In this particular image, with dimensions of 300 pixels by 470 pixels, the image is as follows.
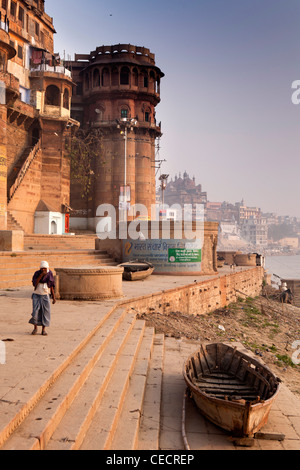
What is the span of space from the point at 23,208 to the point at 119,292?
21.7 metres

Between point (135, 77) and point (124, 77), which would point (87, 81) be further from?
point (135, 77)

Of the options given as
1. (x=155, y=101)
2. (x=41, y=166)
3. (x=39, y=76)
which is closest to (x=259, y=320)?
(x=41, y=166)

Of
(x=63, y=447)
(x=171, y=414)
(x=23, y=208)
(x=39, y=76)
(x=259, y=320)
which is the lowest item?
(x=259, y=320)

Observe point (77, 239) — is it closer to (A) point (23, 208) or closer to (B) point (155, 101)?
(A) point (23, 208)

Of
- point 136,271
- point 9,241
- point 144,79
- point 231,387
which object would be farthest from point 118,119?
point 231,387

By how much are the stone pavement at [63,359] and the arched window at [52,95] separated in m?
29.0

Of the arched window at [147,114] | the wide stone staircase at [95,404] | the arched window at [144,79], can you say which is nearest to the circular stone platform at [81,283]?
the wide stone staircase at [95,404]

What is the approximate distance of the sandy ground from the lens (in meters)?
11.9

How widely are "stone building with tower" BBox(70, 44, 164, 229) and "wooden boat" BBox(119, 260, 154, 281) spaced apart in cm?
2267

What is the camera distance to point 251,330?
60.7 ft

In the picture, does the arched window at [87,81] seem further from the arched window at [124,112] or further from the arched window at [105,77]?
the arched window at [124,112]

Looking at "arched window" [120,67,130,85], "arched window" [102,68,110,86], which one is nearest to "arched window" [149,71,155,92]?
"arched window" [120,67,130,85]

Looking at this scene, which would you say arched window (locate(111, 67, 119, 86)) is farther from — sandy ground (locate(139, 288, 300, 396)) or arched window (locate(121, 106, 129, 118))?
sandy ground (locate(139, 288, 300, 396))

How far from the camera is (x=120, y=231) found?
917 inches
